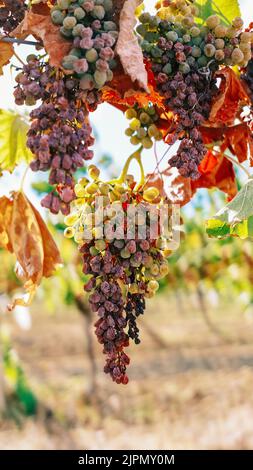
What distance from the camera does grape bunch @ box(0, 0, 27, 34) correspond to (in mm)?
968

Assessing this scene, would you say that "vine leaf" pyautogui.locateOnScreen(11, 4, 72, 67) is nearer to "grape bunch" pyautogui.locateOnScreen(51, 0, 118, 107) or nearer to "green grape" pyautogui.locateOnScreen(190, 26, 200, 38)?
"grape bunch" pyautogui.locateOnScreen(51, 0, 118, 107)

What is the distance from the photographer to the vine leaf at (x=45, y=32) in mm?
829

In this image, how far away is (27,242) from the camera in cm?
112

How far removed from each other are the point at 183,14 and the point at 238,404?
22.9 ft

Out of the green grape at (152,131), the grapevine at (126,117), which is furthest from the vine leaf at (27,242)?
the green grape at (152,131)

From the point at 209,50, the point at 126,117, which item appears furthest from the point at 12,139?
the point at 209,50

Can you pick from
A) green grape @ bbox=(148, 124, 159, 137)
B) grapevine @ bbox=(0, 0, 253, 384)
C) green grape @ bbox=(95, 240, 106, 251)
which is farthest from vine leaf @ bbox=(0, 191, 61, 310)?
green grape @ bbox=(148, 124, 159, 137)

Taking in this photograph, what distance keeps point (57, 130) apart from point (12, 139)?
1.86ft

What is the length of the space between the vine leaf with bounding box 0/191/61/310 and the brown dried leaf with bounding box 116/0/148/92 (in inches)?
15.8

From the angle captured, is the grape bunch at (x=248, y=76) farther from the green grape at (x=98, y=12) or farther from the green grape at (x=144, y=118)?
the green grape at (x=98, y=12)

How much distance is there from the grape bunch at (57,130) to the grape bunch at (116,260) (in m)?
0.18

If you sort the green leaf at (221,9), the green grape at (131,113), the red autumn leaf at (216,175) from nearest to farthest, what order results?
the green leaf at (221,9) → the green grape at (131,113) → the red autumn leaf at (216,175)

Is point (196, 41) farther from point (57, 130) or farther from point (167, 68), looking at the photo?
point (57, 130)
